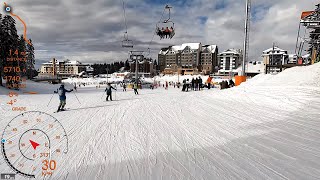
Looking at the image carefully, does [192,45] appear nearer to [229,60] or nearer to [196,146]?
[229,60]

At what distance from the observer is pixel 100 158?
4477 millimetres

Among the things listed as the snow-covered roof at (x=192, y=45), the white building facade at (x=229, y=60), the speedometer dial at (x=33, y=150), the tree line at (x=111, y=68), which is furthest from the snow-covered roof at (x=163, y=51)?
the speedometer dial at (x=33, y=150)

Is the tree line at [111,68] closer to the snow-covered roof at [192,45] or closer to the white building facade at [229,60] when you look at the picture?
the snow-covered roof at [192,45]

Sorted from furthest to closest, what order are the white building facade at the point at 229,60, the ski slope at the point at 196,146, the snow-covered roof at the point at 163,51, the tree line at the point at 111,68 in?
the tree line at the point at 111,68 → the snow-covered roof at the point at 163,51 → the white building facade at the point at 229,60 → the ski slope at the point at 196,146

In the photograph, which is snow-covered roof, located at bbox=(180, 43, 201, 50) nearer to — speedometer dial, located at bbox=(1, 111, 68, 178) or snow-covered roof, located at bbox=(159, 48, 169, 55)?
snow-covered roof, located at bbox=(159, 48, 169, 55)

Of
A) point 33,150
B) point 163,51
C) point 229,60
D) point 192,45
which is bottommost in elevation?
point 33,150

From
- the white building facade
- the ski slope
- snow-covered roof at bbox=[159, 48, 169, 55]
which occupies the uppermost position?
snow-covered roof at bbox=[159, 48, 169, 55]

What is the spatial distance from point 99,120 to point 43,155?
364 centimetres

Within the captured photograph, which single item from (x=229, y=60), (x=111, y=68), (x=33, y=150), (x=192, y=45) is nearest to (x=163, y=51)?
(x=192, y=45)

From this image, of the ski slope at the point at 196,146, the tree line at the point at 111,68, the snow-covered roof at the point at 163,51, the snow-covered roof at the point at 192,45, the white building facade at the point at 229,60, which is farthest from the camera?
the tree line at the point at 111,68

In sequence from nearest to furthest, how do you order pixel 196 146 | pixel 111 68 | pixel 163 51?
pixel 196 146 → pixel 163 51 → pixel 111 68

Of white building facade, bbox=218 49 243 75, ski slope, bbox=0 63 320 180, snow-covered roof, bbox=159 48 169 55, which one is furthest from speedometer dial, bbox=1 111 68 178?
snow-covered roof, bbox=159 48 169 55

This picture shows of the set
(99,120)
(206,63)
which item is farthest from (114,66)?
(99,120)

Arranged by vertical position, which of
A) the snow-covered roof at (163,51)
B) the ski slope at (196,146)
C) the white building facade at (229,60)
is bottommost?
the ski slope at (196,146)
